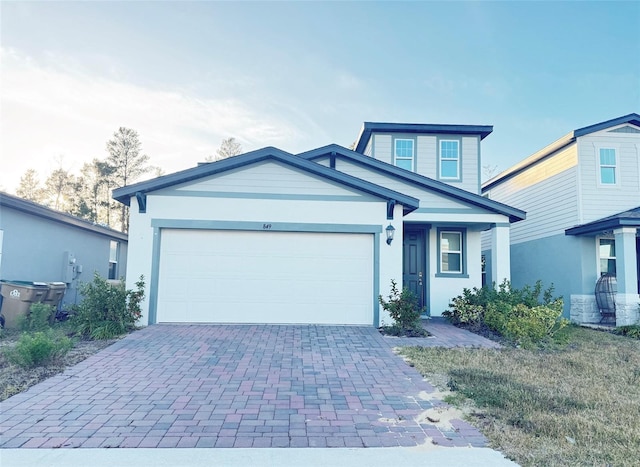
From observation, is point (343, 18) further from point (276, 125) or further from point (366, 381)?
point (366, 381)

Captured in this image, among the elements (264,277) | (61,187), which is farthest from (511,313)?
(61,187)

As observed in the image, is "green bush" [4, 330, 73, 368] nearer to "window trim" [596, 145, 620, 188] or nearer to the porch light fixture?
the porch light fixture

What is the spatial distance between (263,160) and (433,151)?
614 cm

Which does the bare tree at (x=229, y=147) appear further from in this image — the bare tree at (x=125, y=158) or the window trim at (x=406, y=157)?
the window trim at (x=406, y=157)

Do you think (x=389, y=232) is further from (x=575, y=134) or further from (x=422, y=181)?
(x=575, y=134)

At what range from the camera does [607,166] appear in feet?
39.5

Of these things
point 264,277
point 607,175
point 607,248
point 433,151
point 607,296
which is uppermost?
point 433,151

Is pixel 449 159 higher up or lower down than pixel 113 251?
A: higher up

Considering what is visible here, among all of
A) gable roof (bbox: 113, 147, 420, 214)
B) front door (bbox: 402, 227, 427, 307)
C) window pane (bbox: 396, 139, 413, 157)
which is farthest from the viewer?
window pane (bbox: 396, 139, 413, 157)

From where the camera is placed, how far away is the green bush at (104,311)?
759 centimetres

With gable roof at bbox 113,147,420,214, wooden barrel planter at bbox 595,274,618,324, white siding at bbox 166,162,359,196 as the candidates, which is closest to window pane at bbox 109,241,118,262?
gable roof at bbox 113,147,420,214

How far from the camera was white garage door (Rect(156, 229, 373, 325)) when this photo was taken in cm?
888

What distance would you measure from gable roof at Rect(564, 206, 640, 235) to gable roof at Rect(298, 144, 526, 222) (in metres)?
2.11

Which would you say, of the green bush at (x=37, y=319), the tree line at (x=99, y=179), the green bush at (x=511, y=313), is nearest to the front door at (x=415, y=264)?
the green bush at (x=511, y=313)
